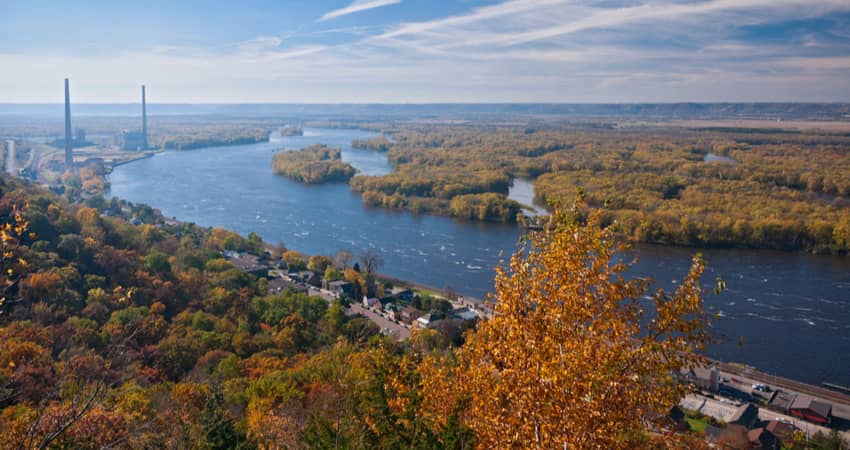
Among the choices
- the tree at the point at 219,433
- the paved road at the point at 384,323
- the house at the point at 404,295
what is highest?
the tree at the point at 219,433

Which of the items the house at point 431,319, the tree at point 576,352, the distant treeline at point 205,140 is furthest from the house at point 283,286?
the distant treeline at point 205,140

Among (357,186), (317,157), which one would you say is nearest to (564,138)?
(317,157)

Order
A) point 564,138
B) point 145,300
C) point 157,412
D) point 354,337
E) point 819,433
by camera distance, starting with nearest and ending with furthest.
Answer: point 157,412 < point 819,433 < point 354,337 < point 145,300 < point 564,138

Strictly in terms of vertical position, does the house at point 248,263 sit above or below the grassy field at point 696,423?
above

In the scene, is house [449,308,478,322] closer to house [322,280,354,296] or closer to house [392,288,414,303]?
house [392,288,414,303]

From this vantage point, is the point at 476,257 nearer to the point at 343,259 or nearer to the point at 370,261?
the point at 370,261

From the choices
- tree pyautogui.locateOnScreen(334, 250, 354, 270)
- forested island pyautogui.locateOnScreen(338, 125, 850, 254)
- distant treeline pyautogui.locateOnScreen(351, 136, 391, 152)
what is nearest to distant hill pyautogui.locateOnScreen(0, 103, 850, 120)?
forested island pyautogui.locateOnScreen(338, 125, 850, 254)

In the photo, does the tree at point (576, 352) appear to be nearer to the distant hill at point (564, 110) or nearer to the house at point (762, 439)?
the house at point (762, 439)

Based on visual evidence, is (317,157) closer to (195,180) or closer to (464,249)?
(195,180)
